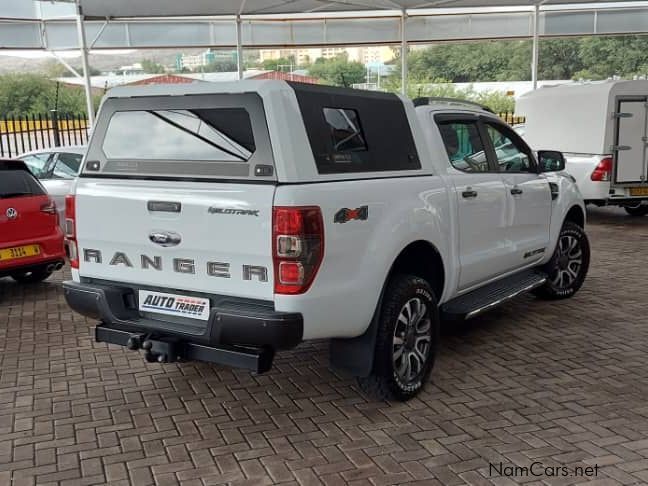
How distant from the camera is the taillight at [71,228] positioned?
413cm

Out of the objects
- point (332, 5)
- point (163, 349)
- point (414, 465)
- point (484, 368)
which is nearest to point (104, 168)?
point (163, 349)

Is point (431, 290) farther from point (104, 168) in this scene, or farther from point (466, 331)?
point (104, 168)

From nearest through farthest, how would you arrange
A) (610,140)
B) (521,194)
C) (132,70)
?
(521,194) → (610,140) → (132,70)

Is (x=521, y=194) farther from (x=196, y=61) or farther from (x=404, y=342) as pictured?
(x=196, y=61)

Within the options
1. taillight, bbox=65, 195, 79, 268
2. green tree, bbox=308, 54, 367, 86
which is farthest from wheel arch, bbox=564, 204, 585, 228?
green tree, bbox=308, 54, 367, 86

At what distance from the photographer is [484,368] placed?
4.87 metres

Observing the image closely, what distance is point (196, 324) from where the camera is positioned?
3732mm

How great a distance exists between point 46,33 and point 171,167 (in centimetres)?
1528

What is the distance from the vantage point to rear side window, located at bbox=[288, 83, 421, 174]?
3.70 meters

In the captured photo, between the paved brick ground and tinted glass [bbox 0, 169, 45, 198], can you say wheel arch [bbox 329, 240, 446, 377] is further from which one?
tinted glass [bbox 0, 169, 45, 198]

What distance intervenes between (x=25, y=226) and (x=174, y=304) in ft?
12.1

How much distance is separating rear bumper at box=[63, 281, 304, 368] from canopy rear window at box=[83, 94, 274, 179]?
71 centimetres

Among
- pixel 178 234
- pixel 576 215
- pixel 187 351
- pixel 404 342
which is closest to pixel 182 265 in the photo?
pixel 178 234

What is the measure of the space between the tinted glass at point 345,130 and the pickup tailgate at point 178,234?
0.62 meters
